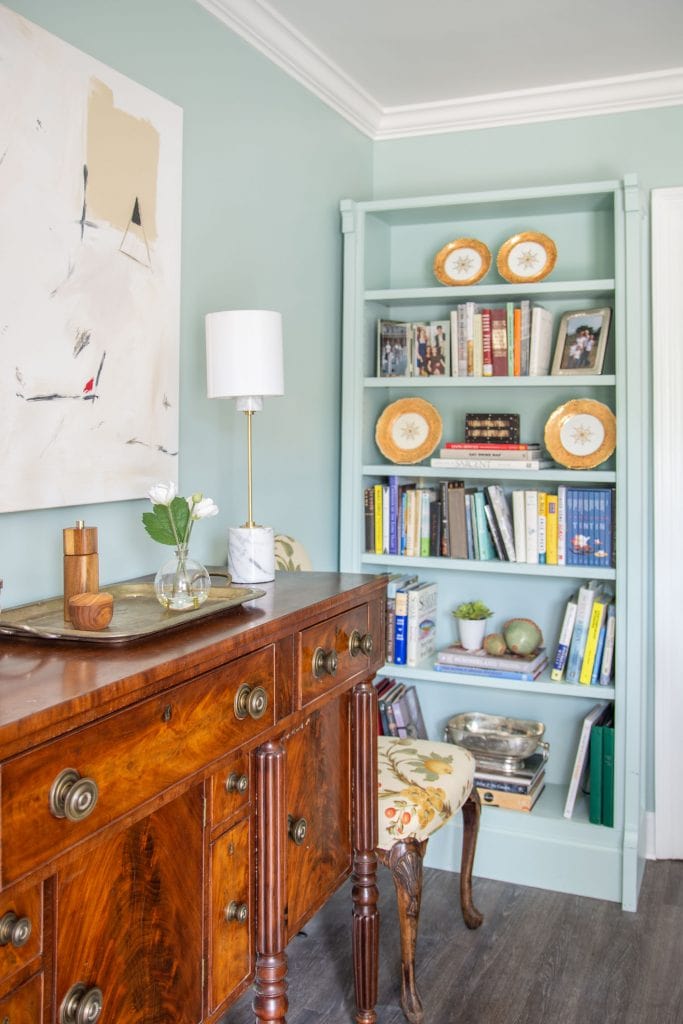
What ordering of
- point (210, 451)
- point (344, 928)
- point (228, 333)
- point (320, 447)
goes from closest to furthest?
point (228, 333)
point (210, 451)
point (344, 928)
point (320, 447)

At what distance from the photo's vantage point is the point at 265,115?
2.63 m

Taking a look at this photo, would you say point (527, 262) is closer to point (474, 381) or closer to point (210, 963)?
point (474, 381)

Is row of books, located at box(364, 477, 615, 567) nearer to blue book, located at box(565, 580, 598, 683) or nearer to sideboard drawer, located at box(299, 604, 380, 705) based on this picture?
blue book, located at box(565, 580, 598, 683)

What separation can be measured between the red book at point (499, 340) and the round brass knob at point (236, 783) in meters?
1.79

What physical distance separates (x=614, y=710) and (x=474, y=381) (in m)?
1.11

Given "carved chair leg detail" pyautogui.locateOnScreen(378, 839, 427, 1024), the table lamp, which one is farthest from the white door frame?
the table lamp

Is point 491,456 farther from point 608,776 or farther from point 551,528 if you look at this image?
point 608,776

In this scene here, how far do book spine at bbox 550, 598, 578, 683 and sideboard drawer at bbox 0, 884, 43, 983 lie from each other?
206cm

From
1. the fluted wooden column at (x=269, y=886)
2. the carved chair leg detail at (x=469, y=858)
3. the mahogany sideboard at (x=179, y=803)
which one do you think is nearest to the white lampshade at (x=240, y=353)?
the mahogany sideboard at (x=179, y=803)

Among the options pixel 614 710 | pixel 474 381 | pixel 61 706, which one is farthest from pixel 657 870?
pixel 61 706

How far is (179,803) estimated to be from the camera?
4.73ft

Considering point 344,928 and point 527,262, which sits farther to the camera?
point 527,262

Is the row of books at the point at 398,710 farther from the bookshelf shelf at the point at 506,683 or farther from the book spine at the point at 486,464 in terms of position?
the book spine at the point at 486,464

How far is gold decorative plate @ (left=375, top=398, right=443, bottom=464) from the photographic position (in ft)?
10.2
